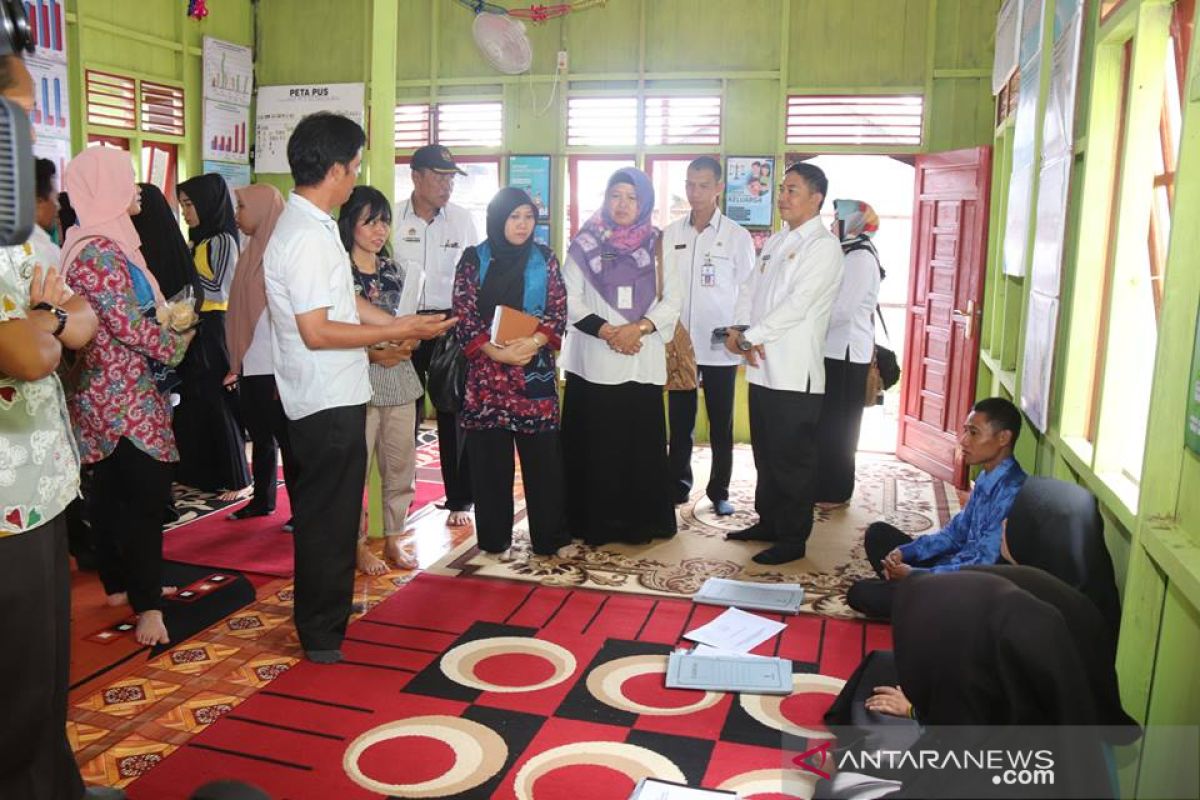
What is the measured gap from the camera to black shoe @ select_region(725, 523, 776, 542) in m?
4.43

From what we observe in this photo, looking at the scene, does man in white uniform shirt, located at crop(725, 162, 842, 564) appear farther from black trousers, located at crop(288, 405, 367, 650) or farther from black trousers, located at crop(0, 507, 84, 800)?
black trousers, located at crop(0, 507, 84, 800)

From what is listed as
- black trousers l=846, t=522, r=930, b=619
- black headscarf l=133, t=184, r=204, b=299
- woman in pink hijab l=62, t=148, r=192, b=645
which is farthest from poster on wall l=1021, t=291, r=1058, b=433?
black headscarf l=133, t=184, r=204, b=299

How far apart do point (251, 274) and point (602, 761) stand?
271 centimetres

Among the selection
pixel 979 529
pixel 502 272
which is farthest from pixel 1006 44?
pixel 979 529

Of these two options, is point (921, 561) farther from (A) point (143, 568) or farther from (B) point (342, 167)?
(A) point (143, 568)

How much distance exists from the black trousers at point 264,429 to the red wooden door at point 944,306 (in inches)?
144

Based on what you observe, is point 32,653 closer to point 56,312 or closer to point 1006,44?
point 56,312

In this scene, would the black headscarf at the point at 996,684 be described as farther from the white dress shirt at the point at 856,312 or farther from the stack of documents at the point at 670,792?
the white dress shirt at the point at 856,312

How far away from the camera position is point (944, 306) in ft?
19.6

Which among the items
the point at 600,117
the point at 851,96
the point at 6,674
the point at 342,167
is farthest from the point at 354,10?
the point at 6,674

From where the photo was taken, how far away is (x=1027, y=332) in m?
4.00

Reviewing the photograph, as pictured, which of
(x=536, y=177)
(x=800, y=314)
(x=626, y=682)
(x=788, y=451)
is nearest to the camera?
(x=626, y=682)

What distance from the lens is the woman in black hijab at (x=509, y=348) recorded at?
12.6 feet

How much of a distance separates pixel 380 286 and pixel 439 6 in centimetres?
427
